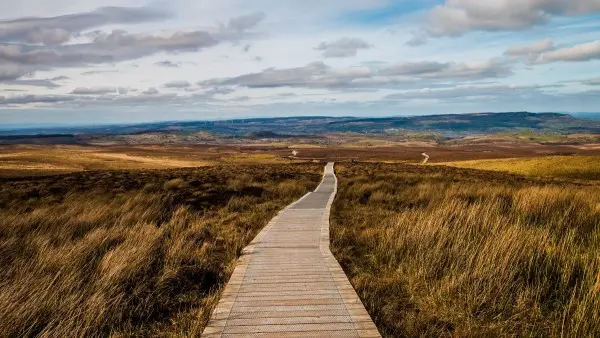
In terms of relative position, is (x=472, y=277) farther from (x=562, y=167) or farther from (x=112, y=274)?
(x=562, y=167)

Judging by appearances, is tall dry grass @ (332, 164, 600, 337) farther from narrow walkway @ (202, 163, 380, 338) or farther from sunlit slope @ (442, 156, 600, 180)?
sunlit slope @ (442, 156, 600, 180)

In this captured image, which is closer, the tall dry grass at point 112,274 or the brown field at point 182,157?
the tall dry grass at point 112,274

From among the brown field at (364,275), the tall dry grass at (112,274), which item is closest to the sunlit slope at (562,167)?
the brown field at (364,275)

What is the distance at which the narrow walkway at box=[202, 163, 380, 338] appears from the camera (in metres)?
4.68

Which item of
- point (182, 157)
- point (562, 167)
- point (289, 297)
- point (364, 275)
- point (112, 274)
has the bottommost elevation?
point (182, 157)

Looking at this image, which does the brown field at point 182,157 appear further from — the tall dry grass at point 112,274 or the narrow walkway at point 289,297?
the narrow walkway at point 289,297

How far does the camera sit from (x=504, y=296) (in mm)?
5723

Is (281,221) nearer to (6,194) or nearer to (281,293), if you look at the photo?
(281,293)

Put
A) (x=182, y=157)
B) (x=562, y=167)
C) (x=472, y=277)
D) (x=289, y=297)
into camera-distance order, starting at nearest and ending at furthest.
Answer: (x=289, y=297) → (x=472, y=277) → (x=562, y=167) → (x=182, y=157)

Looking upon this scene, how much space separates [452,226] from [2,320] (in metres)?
7.68

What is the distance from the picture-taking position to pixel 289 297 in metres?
5.69

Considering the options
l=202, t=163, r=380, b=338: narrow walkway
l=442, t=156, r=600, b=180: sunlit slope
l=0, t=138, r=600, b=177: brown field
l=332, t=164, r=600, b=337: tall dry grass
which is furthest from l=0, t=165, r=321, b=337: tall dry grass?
l=0, t=138, r=600, b=177: brown field

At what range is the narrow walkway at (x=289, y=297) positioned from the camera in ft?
15.4

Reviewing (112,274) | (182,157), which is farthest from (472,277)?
(182,157)
